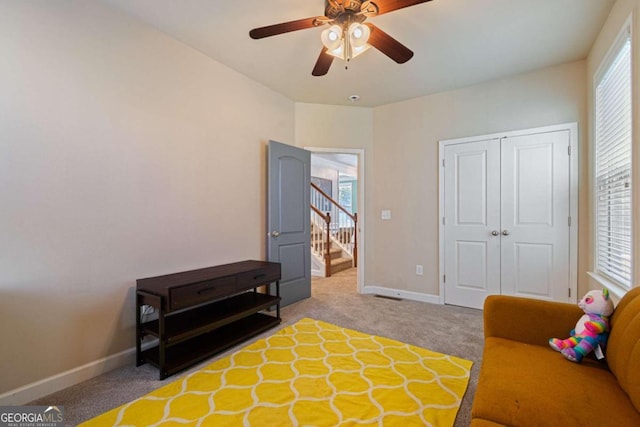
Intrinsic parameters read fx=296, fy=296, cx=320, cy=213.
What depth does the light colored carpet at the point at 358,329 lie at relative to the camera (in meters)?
1.76

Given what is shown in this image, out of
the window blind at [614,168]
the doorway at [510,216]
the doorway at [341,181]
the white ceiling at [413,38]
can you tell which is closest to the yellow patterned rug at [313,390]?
the window blind at [614,168]

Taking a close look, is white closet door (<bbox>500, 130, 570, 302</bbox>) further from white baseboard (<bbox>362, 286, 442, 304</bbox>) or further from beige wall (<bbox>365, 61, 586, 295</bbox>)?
white baseboard (<bbox>362, 286, 442, 304</bbox>)

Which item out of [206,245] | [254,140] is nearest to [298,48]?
[254,140]

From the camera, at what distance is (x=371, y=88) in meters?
3.50

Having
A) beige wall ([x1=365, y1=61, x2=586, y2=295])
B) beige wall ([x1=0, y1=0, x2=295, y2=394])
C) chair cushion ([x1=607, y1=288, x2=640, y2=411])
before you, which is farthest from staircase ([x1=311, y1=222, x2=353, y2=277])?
chair cushion ([x1=607, y1=288, x2=640, y2=411])

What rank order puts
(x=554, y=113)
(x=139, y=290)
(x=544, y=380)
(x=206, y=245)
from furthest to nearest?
(x=554, y=113)
(x=206, y=245)
(x=139, y=290)
(x=544, y=380)

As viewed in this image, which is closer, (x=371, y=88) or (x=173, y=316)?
(x=173, y=316)

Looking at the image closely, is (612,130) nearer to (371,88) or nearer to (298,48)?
(371,88)

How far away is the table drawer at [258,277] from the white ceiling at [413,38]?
6.66 ft

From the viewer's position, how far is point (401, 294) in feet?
12.8

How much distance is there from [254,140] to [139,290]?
1.93m

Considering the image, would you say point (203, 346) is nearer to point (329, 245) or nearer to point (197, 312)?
point (197, 312)

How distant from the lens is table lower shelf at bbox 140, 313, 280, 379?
6.82ft

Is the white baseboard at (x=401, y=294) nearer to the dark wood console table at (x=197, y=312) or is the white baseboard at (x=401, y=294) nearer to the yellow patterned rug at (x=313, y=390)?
the yellow patterned rug at (x=313, y=390)
